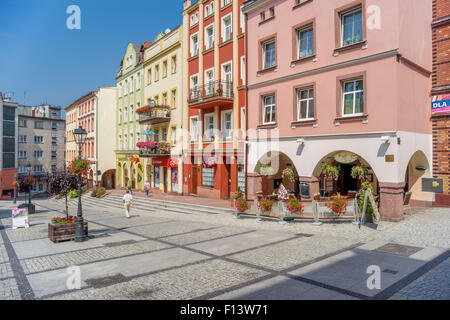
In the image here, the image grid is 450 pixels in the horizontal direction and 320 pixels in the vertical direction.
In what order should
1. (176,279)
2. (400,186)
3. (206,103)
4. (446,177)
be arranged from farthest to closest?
(206,103) → (446,177) → (400,186) → (176,279)

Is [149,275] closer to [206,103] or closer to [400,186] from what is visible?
[400,186]

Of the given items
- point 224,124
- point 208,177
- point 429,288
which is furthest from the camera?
point 208,177

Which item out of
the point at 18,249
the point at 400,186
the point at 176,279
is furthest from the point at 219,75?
the point at 176,279

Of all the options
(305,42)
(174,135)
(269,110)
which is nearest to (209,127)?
(174,135)

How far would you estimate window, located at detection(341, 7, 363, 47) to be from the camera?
14.6m

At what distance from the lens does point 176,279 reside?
25.3 ft

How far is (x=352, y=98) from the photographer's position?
14773 mm

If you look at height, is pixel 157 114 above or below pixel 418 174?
above

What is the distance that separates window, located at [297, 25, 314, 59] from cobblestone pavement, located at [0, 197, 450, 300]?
842cm

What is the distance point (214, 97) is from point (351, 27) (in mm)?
9908

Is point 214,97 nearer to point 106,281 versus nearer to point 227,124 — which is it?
point 227,124

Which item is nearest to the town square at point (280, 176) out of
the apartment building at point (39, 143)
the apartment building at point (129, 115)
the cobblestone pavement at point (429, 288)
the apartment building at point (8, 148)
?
the cobblestone pavement at point (429, 288)

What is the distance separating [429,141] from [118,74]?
36493 mm
